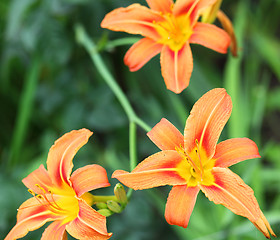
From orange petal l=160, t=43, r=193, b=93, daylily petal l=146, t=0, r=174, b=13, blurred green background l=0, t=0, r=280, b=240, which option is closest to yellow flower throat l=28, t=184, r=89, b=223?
orange petal l=160, t=43, r=193, b=93

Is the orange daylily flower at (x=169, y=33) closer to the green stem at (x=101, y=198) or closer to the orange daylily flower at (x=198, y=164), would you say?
the orange daylily flower at (x=198, y=164)

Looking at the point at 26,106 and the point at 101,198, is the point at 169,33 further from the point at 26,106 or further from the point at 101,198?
the point at 26,106

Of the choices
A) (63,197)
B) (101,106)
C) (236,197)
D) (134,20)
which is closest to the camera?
(236,197)

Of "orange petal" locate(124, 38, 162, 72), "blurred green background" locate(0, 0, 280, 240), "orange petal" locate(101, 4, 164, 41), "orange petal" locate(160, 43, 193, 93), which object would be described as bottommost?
"blurred green background" locate(0, 0, 280, 240)

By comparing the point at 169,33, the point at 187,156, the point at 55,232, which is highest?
the point at 169,33

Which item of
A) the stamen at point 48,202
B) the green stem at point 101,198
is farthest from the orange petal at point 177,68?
the stamen at point 48,202

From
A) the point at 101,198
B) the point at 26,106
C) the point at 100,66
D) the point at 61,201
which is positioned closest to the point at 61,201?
the point at 61,201

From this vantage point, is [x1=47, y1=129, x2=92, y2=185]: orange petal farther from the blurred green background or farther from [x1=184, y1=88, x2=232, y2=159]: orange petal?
the blurred green background
